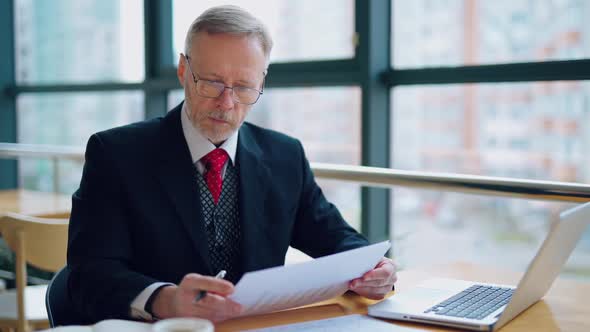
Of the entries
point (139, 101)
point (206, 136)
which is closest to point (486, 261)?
point (206, 136)

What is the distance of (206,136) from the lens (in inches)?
59.9

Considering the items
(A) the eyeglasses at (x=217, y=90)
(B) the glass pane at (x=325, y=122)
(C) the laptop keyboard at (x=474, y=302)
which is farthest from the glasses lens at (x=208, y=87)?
(B) the glass pane at (x=325, y=122)

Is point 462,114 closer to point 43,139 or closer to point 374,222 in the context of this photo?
point 374,222

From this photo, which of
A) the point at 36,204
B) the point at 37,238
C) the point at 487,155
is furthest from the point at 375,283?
the point at 36,204

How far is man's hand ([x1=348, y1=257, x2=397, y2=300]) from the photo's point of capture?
1315mm

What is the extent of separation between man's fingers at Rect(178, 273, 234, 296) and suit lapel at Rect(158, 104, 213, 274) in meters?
0.31

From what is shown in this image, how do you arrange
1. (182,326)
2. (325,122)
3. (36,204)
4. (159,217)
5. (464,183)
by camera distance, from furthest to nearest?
(36,204), (325,122), (464,183), (159,217), (182,326)

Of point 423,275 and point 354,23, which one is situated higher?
point 354,23

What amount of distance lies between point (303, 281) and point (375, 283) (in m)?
0.22

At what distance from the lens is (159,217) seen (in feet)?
4.65

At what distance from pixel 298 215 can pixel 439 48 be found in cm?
137

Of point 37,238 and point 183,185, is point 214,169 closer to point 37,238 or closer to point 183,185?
point 183,185

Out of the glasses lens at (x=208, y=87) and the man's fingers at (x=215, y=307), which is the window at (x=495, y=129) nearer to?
the glasses lens at (x=208, y=87)

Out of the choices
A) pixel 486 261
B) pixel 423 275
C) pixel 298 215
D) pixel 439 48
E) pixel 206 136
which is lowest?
pixel 486 261
